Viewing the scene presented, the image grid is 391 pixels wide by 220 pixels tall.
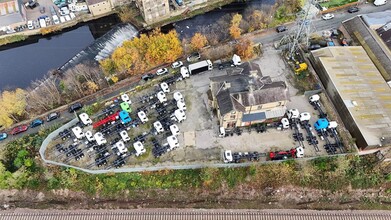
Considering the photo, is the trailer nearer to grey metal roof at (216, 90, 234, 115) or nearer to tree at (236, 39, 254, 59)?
tree at (236, 39, 254, 59)

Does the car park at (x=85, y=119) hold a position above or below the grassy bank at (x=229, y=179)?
above

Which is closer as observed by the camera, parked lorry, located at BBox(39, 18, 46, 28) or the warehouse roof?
the warehouse roof

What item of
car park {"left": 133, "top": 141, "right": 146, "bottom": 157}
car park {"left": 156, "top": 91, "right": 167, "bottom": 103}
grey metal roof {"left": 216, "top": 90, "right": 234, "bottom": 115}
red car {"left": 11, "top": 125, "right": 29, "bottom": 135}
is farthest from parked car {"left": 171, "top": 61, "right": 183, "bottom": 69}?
red car {"left": 11, "top": 125, "right": 29, "bottom": 135}

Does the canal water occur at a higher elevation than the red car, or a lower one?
higher

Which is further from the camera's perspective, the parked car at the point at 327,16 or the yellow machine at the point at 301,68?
the parked car at the point at 327,16

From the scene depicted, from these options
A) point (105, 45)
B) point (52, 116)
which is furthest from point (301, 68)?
point (52, 116)

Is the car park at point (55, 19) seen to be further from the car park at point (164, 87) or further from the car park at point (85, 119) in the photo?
the car park at point (164, 87)

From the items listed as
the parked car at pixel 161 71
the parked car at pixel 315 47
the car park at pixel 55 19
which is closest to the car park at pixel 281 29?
the parked car at pixel 315 47

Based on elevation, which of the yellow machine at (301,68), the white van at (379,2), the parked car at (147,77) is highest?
the parked car at (147,77)
